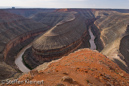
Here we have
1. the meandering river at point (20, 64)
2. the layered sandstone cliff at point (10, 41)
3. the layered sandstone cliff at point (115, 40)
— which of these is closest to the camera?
the layered sandstone cliff at point (115, 40)

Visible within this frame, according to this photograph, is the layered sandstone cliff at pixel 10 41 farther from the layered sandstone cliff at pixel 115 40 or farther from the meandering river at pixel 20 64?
the layered sandstone cliff at pixel 115 40

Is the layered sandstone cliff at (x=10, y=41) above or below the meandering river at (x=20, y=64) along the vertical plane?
above

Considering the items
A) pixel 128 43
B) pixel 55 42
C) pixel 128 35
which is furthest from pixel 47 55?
pixel 128 35

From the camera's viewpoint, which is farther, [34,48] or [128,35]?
[128,35]

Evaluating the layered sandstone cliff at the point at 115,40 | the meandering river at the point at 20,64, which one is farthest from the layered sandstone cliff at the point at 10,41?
the layered sandstone cliff at the point at 115,40

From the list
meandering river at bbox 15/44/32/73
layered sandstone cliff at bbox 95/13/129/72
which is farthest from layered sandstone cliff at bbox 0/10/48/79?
layered sandstone cliff at bbox 95/13/129/72

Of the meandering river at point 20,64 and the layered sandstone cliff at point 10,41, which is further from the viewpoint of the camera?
the layered sandstone cliff at point 10,41

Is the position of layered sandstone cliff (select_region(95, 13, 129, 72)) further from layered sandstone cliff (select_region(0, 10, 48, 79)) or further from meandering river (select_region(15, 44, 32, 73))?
layered sandstone cliff (select_region(0, 10, 48, 79))

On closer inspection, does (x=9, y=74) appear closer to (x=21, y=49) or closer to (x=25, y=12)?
(x=21, y=49)

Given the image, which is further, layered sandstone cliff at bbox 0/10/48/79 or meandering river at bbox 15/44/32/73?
layered sandstone cliff at bbox 0/10/48/79

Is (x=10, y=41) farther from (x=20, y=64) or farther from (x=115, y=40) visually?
(x=115, y=40)

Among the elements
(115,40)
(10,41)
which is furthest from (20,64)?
(115,40)
